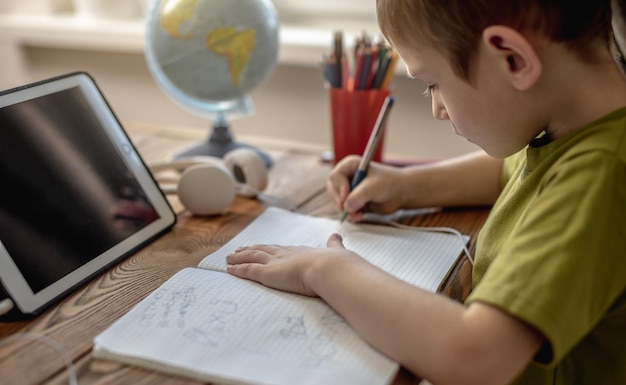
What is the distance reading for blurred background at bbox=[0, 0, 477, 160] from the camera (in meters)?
1.56

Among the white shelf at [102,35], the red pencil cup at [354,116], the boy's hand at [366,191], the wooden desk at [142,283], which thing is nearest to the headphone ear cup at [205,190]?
the wooden desk at [142,283]

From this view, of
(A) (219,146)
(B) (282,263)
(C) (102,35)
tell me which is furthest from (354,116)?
(C) (102,35)

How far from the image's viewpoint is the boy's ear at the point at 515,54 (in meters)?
0.61

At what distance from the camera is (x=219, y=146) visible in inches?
48.3

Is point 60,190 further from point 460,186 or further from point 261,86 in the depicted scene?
point 261,86

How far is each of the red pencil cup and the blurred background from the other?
0.62ft

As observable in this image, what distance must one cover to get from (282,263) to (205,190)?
0.27 m

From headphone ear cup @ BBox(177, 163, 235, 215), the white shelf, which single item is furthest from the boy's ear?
the white shelf

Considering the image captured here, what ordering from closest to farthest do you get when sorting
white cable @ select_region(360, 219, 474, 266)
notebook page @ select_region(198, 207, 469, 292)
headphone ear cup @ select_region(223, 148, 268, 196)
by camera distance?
notebook page @ select_region(198, 207, 469, 292) < white cable @ select_region(360, 219, 474, 266) < headphone ear cup @ select_region(223, 148, 268, 196)

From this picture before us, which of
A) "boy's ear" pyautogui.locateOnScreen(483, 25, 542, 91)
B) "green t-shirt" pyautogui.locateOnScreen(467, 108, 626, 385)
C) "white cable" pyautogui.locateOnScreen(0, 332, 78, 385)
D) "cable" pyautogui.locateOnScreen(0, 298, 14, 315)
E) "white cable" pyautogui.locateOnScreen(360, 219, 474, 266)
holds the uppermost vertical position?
"boy's ear" pyautogui.locateOnScreen(483, 25, 542, 91)

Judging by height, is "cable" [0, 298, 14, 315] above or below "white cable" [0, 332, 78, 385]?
above

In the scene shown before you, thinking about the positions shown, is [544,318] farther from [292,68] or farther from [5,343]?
[292,68]

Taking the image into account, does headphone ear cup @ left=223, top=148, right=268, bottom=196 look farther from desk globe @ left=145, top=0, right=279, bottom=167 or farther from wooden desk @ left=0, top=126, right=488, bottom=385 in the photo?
desk globe @ left=145, top=0, right=279, bottom=167

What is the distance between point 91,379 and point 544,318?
372 mm
